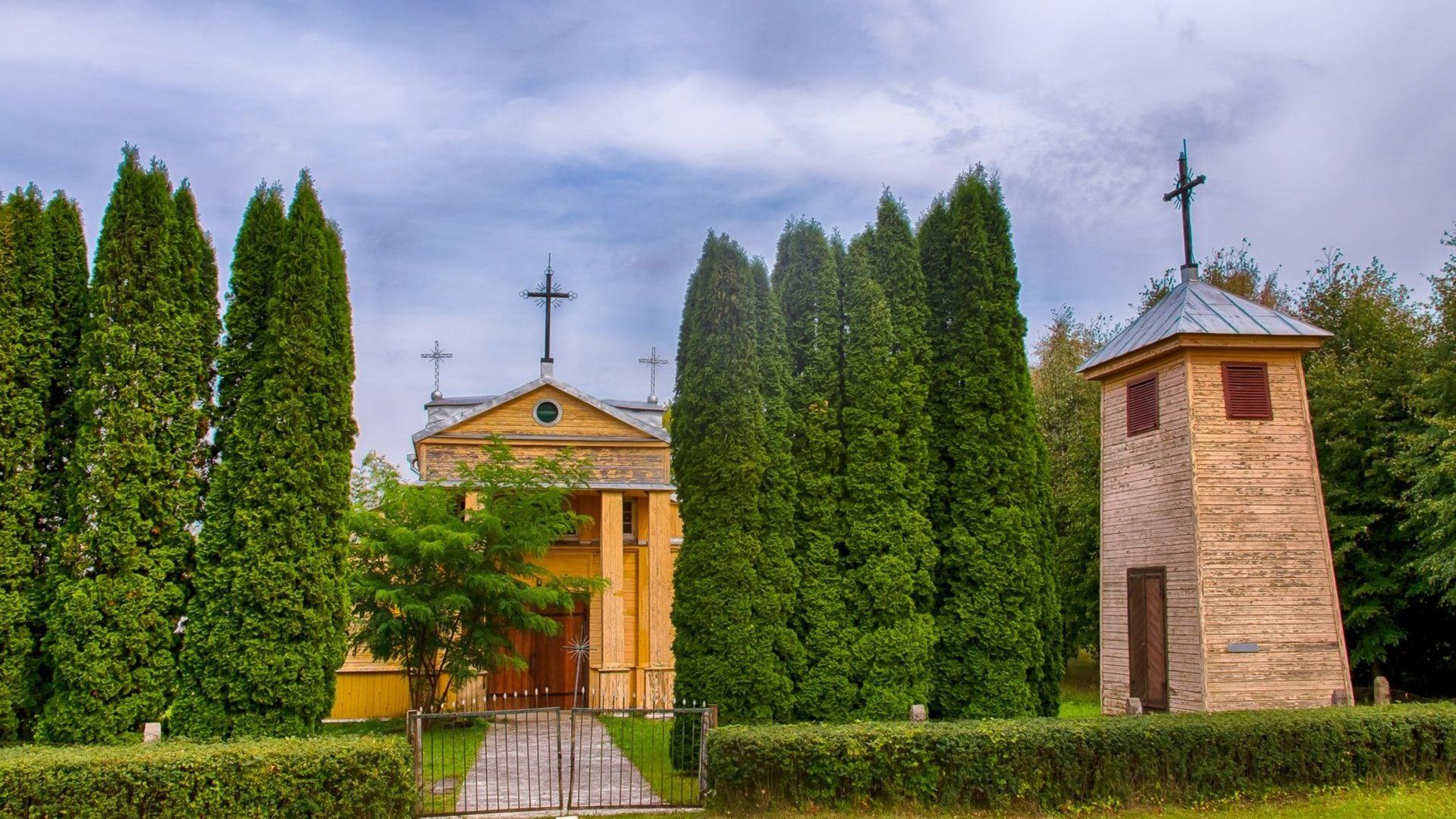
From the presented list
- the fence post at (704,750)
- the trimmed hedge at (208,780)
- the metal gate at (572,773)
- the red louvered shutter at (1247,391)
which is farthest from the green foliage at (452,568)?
the red louvered shutter at (1247,391)

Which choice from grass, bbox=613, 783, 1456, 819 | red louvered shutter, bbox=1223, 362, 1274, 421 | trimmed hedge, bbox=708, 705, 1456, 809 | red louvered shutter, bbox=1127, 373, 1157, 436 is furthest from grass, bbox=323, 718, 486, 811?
red louvered shutter, bbox=1223, 362, 1274, 421

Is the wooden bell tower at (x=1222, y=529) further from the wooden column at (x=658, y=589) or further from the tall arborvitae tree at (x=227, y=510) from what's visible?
the tall arborvitae tree at (x=227, y=510)

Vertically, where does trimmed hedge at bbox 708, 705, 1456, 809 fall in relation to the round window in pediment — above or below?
below

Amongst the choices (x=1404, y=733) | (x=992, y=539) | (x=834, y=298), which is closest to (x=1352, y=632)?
(x=1404, y=733)

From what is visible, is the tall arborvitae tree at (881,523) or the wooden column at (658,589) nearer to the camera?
the tall arborvitae tree at (881,523)

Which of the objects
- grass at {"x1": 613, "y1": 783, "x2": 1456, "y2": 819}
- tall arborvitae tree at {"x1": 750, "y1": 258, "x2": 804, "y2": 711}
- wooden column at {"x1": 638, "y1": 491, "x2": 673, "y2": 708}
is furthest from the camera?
wooden column at {"x1": 638, "y1": 491, "x2": 673, "y2": 708}

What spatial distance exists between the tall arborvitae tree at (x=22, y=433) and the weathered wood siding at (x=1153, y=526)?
46.9 feet

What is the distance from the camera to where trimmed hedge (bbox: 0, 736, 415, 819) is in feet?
31.6

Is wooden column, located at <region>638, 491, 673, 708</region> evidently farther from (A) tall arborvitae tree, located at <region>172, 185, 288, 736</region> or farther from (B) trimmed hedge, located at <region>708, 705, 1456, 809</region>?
(A) tall arborvitae tree, located at <region>172, 185, 288, 736</region>

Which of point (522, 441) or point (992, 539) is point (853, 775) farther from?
point (522, 441)

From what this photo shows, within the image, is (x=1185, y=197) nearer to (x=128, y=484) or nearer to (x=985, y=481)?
(x=985, y=481)

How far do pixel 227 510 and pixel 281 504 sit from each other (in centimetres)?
64

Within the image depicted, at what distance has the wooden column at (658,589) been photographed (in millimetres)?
22438

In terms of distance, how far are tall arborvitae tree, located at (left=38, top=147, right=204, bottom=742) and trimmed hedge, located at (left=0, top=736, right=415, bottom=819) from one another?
74cm
